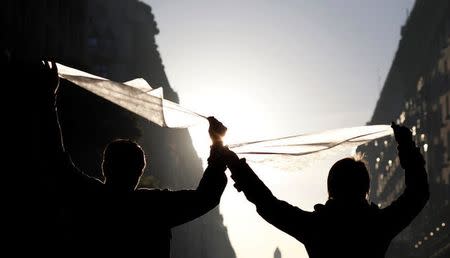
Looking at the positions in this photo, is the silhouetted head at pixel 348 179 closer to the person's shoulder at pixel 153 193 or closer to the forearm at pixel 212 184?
the forearm at pixel 212 184

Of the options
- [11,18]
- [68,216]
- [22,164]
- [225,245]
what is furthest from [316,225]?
[225,245]

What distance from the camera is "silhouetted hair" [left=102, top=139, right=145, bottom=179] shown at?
13.3 feet

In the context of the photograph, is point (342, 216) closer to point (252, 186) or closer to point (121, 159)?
point (252, 186)

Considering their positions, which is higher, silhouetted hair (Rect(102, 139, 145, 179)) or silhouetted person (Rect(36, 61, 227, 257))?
silhouetted hair (Rect(102, 139, 145, 179))

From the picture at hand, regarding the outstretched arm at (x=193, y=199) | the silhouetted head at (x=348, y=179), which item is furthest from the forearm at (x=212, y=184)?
the silhouetted head at (x=348, y=179)

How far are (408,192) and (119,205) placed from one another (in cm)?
176

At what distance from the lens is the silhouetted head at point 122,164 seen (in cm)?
404

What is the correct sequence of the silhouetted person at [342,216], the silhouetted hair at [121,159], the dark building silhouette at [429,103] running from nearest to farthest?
the silhouetted person at [342,216] → the silhouetted hair at [121,159] → the dark building silhouette at [429,103]

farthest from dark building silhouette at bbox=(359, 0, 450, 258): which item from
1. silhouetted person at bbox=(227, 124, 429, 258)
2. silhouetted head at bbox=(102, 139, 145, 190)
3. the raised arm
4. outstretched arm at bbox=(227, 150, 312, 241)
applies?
silhouetted head at bbox=(102, 139, 145, 190)

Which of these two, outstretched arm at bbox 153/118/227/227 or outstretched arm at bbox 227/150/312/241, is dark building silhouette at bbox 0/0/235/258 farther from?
outstretched arm at bbox 227/150/312/241

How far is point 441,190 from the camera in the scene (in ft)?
171

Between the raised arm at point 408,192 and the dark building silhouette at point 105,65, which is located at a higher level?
the dark building silhouette at point 105,65

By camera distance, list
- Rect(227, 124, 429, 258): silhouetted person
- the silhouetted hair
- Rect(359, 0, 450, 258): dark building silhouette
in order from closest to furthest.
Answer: Rect(227, 124, 429, 258): silhouetted person < the silhouetted hair < Rect(359, 0, 450, 258): dark building silhouette

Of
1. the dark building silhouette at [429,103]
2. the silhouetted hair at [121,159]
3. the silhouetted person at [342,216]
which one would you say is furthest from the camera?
the dark building silhouette at [429,103]
